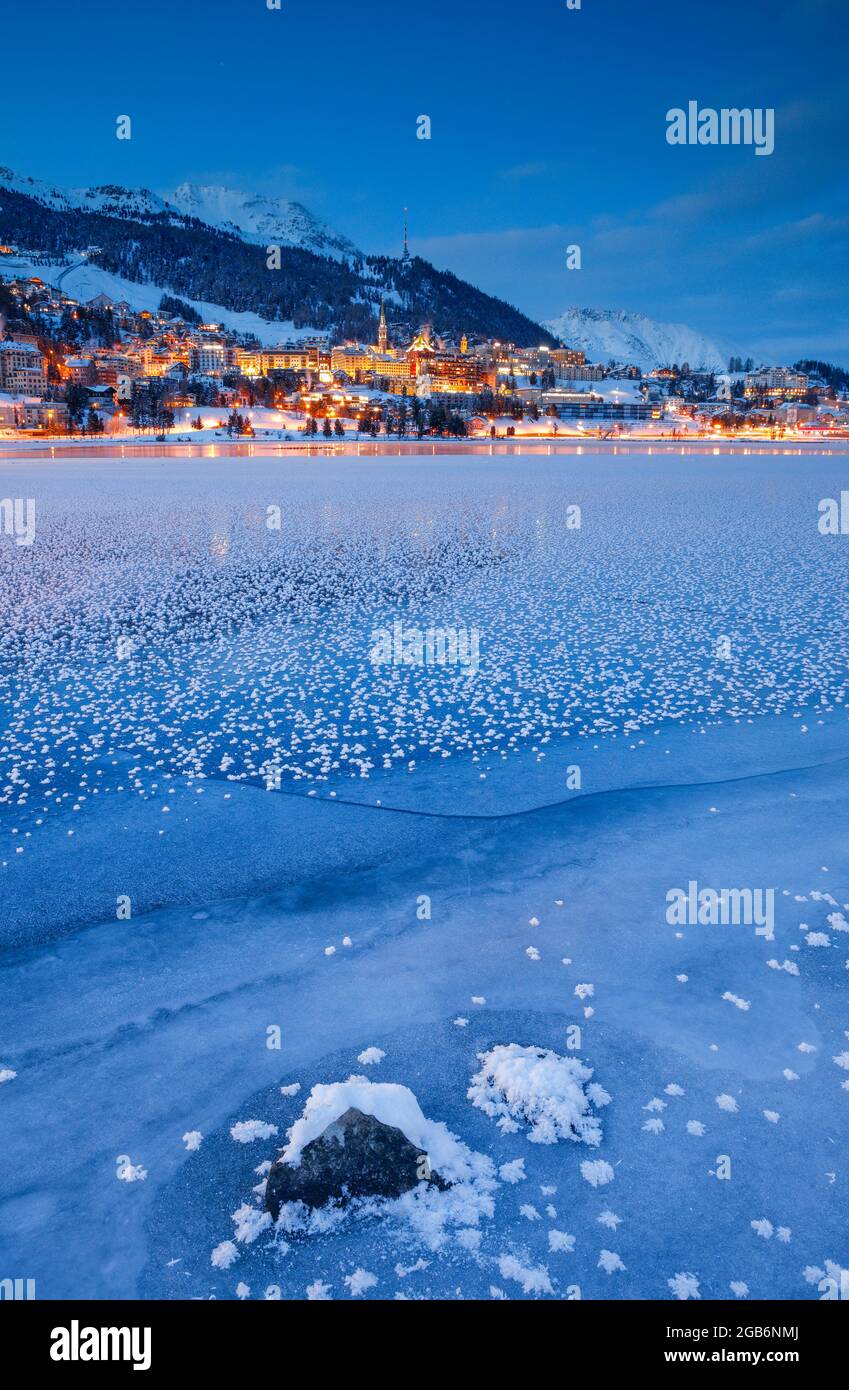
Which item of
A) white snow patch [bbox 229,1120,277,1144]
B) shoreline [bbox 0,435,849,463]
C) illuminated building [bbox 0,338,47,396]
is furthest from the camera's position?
illuminated building [bbox 0,338,47,396]

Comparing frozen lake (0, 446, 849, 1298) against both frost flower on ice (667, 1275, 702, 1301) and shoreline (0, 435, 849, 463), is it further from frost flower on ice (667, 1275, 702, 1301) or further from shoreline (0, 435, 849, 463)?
shoreline (0, 435, 849, 463)

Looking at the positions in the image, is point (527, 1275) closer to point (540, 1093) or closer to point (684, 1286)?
point (684, 1286)

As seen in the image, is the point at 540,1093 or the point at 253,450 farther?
the point at 253,450

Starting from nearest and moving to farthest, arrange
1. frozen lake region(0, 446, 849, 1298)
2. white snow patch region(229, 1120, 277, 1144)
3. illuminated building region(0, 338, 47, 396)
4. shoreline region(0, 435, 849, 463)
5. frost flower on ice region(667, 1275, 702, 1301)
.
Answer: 1. frost flower on ice region(667, 1275, 702, 1301)
2. frozen lake region(0, 446, 849, 1298)
3. white snow patch region(229, 1120, 277, 1144)
4. shoreline region(0, 435, 849, 463)
5. illuminated building region(0, 338, 47, 396)

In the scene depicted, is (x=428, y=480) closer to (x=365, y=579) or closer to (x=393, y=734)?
(x=365, y=579)

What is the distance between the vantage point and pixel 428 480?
189 ft

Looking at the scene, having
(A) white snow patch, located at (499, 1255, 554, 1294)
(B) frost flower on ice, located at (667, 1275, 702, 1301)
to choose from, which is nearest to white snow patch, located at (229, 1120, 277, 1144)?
(A) white snow patch, located at (499, 1255, 554, 1294)

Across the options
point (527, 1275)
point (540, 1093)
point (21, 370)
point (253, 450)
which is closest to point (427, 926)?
point (540, 1093)

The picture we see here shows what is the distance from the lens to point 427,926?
22.1 ft

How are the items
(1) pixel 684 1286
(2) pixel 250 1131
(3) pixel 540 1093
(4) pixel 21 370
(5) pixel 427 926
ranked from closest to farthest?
(1) pixel 684 1286
(2) pixel 250 1131
(3) pixel 540 1093
(5) pixel 427 926
(4) pixel 21 370

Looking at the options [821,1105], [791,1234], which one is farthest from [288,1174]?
[821,1105]

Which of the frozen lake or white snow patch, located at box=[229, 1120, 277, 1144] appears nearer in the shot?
the frozen lake

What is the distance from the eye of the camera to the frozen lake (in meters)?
4.14
